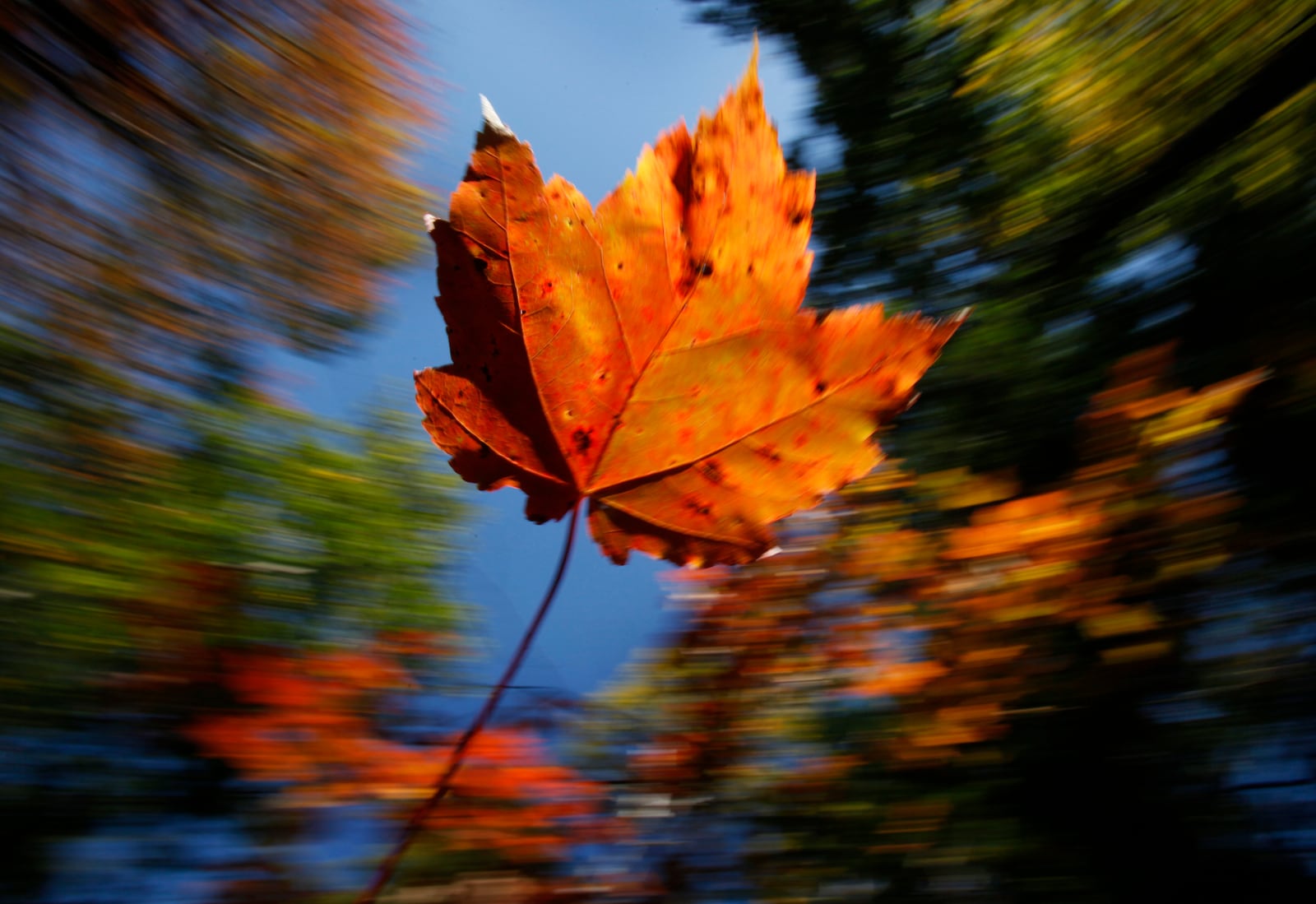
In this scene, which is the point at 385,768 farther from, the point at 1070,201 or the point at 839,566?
the point at 1070,201

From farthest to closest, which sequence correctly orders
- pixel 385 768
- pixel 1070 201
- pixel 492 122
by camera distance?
pixel 1070 201
pixel 385 768
pixel 492 122

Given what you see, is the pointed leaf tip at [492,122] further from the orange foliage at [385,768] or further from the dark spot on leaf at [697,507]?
the orange foliage at [385,768]

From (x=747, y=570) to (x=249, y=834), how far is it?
49 centimetres

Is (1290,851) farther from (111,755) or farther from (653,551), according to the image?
(111,755)


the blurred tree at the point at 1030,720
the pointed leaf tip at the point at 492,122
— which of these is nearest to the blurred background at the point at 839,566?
the blurred tree at the point at 1030,720

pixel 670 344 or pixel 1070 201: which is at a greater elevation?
pixel 1070 201

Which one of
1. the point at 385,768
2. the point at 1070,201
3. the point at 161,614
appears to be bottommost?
the point at 385,768

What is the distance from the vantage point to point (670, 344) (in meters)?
0.39

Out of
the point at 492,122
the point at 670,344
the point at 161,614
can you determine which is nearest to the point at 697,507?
the point at 670,344

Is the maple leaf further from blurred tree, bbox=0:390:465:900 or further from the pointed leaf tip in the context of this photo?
blurred tree, bbox=0:390:465:900

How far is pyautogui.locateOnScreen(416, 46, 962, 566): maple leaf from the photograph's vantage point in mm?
351

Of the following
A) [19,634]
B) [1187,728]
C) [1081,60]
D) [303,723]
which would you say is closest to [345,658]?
[303,723]

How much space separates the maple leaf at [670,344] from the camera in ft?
1.15

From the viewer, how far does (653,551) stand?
44 cm
